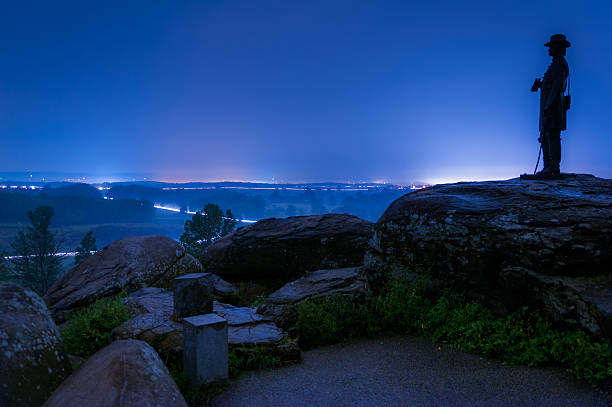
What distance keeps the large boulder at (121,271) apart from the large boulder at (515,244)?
666cm

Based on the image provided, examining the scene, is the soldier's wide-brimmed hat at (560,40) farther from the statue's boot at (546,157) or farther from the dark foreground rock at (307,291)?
the dark foreground rock at (307,291)

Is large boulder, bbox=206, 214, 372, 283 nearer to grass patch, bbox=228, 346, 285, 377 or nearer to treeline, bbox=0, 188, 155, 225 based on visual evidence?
grass patch, bbox=228, 346, 285, 377

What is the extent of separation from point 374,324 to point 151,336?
4368 millimetres

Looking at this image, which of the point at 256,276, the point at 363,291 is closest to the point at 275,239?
the point at 256,276

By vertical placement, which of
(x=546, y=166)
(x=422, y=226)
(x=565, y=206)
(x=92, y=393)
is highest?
(x=546, y=166)

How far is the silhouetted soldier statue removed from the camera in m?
9.92

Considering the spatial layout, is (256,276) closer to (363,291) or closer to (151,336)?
(363,291)

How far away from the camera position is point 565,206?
7074 mm

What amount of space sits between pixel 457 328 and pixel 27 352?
6.66 m

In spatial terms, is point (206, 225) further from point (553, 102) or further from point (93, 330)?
point (553, 102)

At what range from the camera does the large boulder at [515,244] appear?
6.04 m

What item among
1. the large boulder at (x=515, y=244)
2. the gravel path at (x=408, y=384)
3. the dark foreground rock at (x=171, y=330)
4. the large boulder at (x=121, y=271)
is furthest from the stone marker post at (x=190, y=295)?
the large boulder at (x=121, y=271)

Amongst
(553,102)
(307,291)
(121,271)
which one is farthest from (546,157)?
(121,271)

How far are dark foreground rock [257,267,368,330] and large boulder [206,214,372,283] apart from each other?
89.4 inches
